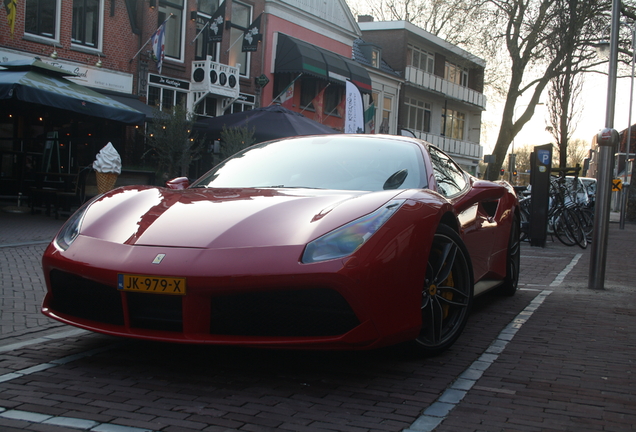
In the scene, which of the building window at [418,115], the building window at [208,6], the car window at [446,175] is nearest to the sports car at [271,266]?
the car window at [446,175]

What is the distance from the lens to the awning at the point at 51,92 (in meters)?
11.7

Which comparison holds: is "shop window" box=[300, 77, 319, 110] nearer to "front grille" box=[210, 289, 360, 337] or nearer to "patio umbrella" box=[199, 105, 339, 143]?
"patio umbrella" box=[199, 105, 339, 143]

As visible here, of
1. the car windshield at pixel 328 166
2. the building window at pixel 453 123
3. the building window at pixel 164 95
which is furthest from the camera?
the building window at pixel 453 123

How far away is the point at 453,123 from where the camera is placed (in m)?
49.0

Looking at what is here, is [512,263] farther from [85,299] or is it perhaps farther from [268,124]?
[268,124]

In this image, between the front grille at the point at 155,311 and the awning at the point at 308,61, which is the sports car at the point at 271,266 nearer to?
the front grille at the point at 155,311

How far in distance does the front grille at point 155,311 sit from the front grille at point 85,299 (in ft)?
0.30

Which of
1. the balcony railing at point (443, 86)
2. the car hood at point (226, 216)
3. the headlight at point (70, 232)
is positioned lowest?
the headlight at point (70, 232)

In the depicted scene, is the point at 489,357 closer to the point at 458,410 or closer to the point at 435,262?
the point at 435,262

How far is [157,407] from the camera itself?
9.40 feet

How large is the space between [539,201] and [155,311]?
10.9 metres

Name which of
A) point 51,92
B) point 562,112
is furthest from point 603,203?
point 562,112

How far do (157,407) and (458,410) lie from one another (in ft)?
4.28

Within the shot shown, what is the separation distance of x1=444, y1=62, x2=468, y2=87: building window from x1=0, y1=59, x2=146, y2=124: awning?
36032 mm
